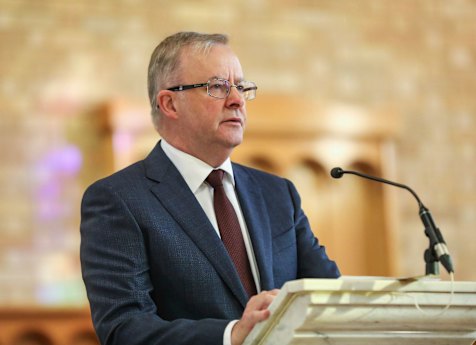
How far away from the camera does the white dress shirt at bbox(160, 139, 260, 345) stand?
2.93m

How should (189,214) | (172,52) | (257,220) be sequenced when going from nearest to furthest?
(189,214)
(257,220)
(172,52)

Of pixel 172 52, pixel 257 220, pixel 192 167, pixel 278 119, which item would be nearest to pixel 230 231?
pixel 257 220

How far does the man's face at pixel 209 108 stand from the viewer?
3020 mm

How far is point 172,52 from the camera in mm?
3123

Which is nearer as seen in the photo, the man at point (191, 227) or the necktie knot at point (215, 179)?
the man at point (191, 227)

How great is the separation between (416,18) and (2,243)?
309 cm

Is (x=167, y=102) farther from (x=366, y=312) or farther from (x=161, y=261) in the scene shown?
(x=366, y=312)

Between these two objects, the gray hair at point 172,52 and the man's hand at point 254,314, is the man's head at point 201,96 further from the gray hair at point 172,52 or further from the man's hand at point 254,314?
the man's hand at point 254,314

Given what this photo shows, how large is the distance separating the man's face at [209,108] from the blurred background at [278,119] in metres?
2.20

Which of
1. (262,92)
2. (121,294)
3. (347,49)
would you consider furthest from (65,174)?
(121,294)

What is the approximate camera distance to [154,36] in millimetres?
5785

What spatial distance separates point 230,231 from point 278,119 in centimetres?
298

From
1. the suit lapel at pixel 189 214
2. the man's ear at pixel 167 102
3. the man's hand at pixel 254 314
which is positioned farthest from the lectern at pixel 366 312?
the man's ear at pixel 167 102

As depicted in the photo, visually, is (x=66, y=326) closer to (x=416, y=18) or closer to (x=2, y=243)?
(x=2, y=243)
